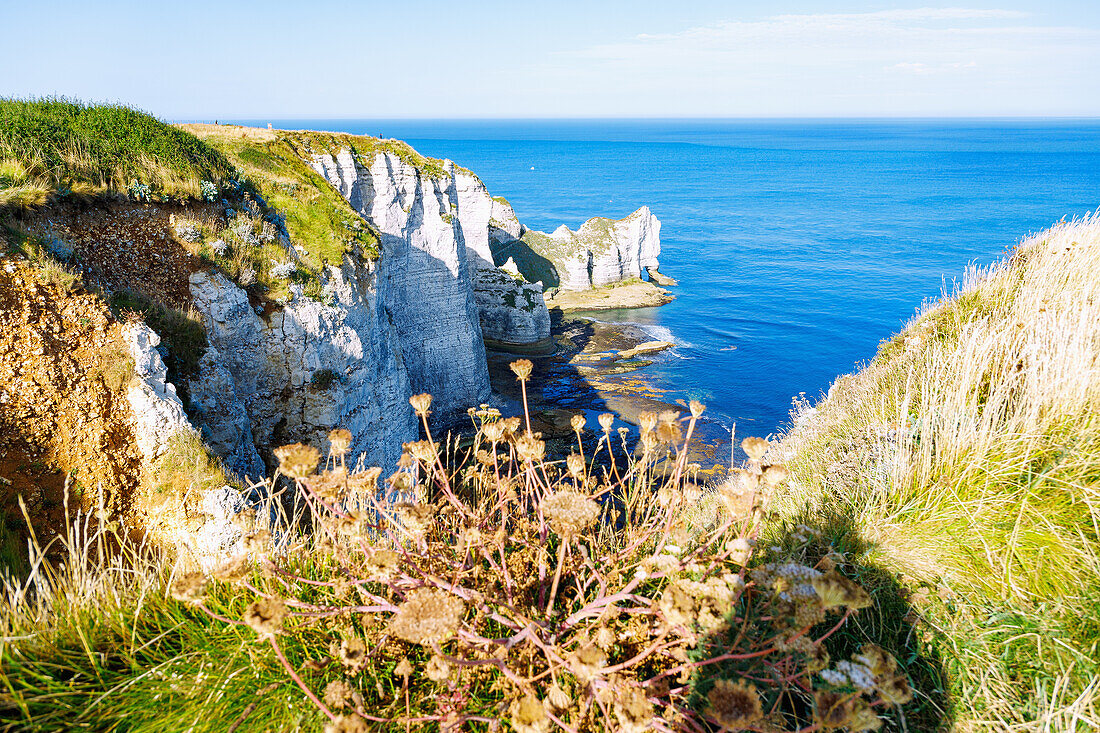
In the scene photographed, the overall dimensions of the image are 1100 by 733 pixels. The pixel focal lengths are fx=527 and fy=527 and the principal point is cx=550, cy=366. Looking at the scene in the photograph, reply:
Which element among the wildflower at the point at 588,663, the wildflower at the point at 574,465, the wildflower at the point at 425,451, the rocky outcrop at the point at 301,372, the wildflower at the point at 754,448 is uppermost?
the wildflower at the point at 754,448

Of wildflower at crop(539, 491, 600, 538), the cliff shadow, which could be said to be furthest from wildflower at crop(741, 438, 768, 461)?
the cliff shadow

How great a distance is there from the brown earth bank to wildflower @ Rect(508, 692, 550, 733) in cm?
809

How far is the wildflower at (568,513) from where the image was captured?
92.6 inches

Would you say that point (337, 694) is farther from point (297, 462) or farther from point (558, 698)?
point (297, 462)

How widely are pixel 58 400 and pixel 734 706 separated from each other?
1039 cm

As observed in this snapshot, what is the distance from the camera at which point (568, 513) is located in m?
2.48

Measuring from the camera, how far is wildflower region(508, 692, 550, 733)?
1.98 metres

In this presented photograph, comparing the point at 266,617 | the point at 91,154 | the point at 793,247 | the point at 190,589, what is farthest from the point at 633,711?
the point at 793,247

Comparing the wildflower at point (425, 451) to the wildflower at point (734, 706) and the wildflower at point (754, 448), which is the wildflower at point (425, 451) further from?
the wildflower at point (734, 706)

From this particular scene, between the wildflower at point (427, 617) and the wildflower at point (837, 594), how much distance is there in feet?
5.23

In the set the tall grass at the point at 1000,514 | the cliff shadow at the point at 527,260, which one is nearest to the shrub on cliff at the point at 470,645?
the tall grass at the point at 1000,514

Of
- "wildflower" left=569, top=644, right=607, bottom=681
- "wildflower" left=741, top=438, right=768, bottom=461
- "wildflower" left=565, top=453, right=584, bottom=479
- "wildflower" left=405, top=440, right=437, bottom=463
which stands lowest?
"wildflower" left=569, top=644, right=607, bottom=681

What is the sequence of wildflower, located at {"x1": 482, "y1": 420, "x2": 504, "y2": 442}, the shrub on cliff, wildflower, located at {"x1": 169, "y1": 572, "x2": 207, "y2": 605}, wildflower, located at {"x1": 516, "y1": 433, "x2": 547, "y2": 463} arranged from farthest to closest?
1. wildflower, located at {"x1": 482, "y1": 420, "x2": 504, "y2": 442}
2. wildflower, located at {"x1": 516, "y1": 433, "x2": 547, "y2": 463}
3. wildflower, located at {"x1": 169, "y1": 572, "x2": 207, "y2": 605}
4. the shrub on cliff

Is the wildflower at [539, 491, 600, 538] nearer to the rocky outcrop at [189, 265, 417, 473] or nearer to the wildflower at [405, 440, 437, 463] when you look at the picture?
the wildflower at [405, 440, 437, 463]
